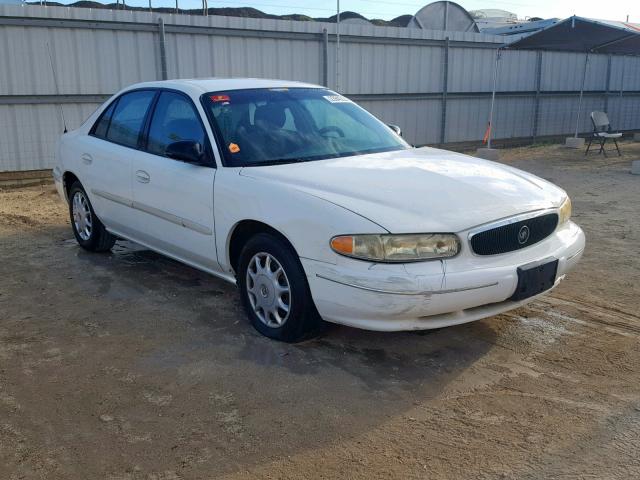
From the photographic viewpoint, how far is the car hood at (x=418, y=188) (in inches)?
140

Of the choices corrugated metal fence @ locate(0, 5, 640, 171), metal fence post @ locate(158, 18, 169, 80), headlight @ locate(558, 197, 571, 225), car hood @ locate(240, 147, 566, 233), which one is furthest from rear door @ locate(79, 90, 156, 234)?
metal fence post @ locate(158, 18, 169, 80)

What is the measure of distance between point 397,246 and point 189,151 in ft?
5.72

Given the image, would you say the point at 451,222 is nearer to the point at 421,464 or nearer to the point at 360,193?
the point at 360,193

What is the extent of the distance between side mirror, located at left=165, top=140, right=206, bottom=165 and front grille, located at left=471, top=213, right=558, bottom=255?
1.96 metres

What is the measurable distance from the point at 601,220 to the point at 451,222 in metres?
4.68

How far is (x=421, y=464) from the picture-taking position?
2842 mm

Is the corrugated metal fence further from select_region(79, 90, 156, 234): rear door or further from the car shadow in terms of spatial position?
the car shadow

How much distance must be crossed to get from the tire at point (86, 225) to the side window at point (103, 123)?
23.3 inches

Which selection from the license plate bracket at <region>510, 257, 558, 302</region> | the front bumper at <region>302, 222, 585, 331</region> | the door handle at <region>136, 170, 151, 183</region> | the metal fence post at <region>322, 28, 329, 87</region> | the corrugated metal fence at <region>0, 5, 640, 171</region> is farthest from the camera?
the metal fence post at <region>322, 28, 329, 87</region>

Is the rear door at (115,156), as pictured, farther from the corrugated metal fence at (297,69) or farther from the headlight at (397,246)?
the corrugated metal fence at (297,69)

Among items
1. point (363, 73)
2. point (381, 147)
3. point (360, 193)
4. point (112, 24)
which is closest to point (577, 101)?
point (363, 73)

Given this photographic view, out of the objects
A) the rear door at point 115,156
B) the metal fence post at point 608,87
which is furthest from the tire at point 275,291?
the metal fence post at point 608,87

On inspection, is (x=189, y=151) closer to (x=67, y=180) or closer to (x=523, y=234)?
(x=523, y=234)

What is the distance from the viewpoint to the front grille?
11.8 ft
